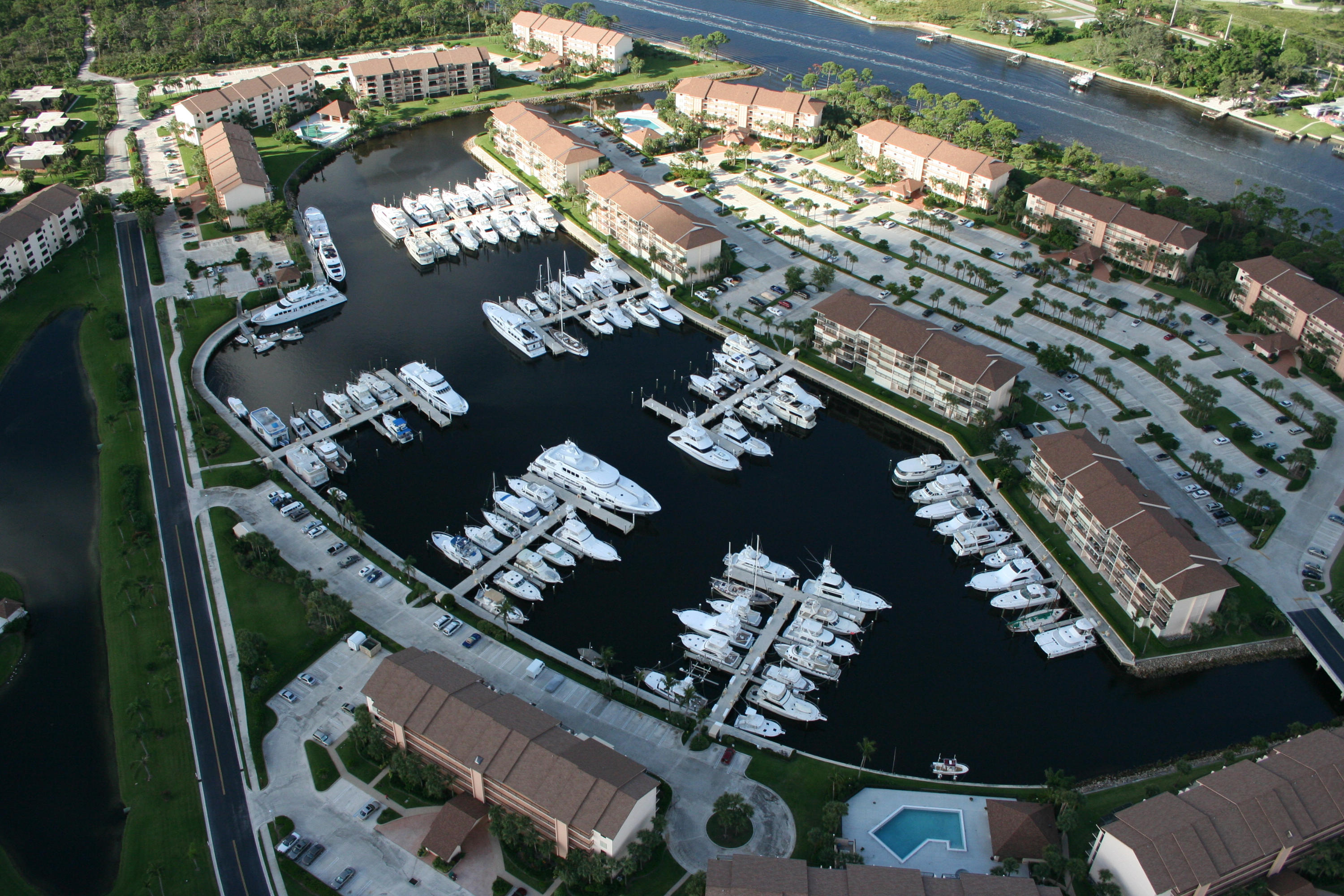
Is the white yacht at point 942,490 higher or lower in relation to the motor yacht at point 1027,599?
higher

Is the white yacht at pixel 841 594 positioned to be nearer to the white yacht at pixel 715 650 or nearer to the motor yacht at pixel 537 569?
the white yacht at pixel 715 650

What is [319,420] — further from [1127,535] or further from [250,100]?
[250,100]

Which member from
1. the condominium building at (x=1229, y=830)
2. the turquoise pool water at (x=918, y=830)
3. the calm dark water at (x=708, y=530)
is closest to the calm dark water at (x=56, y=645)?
the calm dark water at (x=708, y=530)

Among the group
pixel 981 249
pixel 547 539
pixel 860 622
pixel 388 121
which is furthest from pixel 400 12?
pixel 860 622

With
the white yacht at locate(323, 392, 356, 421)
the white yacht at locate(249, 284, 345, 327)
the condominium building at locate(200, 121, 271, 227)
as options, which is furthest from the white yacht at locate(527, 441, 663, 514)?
the condominium building at locate(200, 121, 271, 227)

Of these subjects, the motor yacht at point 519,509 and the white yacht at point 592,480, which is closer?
the motor yacht at point 519,509

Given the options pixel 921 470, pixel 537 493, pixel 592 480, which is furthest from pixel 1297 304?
pixel 537 493

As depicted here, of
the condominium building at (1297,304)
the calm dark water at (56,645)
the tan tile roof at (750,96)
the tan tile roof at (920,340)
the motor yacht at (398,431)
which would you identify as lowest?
the calm dark water at (56,645)

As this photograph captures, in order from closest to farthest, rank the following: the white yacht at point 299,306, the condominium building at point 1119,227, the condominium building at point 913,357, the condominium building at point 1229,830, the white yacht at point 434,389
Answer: the condominium building at point 1229,830 < the condominium building at point 913,357 < the white yacht at point 434,389 < the white yacht at point 299,306 < the condominium building at point 1119,227

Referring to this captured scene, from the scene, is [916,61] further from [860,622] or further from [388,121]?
[860,622]
